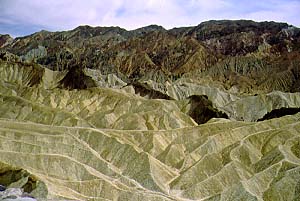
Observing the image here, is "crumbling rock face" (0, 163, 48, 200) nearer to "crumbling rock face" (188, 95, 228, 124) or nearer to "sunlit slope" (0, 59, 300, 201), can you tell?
"sunlit slope" (0, 59, 300, 201)

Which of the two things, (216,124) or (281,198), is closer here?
(281,198)

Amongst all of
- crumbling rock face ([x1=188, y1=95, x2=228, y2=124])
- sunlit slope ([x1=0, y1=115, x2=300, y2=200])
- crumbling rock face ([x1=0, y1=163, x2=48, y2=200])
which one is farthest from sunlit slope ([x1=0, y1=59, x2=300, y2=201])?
crumbling rock face ([x1=188, y1=95, x2=228, y2=124])

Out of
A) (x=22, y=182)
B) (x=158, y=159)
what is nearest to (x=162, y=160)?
(x=158, y=159)

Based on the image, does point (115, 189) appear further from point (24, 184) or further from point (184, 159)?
point (184, 159)

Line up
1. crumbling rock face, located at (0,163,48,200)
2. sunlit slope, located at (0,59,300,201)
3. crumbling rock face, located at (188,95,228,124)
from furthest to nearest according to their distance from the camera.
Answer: crumbling rock face, located at (188,95,228,124), sunlit slope, located at (0,59,300,201), crumbling rock face, located at (0,163,48,200)

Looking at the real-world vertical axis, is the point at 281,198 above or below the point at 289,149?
below

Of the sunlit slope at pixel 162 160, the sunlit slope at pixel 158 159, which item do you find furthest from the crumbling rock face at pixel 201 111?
the sunlit slope at pixel 162 160

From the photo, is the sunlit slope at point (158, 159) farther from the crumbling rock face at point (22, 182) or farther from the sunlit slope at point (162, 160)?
the crumbling rock face at point (22, 182)

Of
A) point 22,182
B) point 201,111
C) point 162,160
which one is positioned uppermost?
point 201,111

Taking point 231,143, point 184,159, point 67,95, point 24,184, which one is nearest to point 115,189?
point 24,184

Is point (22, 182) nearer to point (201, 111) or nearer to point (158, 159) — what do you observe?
point (158, 159)

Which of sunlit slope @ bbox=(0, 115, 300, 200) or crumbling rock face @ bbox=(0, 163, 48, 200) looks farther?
sunlit slope @ bbox=(0, 115, 300, 200)
